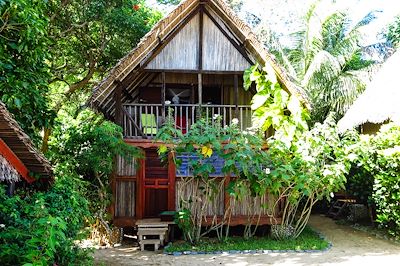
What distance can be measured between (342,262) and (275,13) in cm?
1390

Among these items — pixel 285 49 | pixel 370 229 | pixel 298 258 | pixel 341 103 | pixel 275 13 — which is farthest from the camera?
pixel 275 13

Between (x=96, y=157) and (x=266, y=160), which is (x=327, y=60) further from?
(x=96, y=157)

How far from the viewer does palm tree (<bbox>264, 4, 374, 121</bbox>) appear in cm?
1315

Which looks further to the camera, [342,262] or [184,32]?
[184,32]

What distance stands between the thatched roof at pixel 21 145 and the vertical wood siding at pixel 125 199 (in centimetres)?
427

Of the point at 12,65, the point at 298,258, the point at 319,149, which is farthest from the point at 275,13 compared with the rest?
the point at 12,65

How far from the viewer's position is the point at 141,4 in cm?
1151

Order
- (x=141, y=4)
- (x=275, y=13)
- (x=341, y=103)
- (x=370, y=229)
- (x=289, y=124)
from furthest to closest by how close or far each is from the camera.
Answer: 1. (x=275, y=13)
2. (x=341, y=103)
3. (x=141, y=4)
4. (x=370, y=229)
5. (x=289, y=124)

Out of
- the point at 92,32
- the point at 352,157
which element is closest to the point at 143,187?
the point at 352,157

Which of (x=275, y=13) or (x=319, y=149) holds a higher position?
(x=275, y=13)

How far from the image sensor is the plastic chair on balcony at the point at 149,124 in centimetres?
923

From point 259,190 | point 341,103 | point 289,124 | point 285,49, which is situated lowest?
point 259,190

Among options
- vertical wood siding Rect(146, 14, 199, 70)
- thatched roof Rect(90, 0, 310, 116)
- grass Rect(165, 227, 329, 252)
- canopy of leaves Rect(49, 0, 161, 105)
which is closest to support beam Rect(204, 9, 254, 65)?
thatched roof Rect(90, 0, 310, 116)

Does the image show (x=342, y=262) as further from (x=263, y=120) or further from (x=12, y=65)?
(x=12, y=65)
